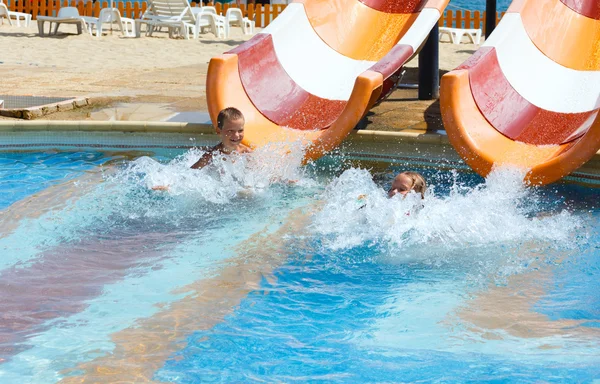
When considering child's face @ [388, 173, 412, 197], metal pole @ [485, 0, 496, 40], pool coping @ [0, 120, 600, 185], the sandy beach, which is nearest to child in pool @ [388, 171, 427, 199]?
child's face @ [388, 173, 412, 197]

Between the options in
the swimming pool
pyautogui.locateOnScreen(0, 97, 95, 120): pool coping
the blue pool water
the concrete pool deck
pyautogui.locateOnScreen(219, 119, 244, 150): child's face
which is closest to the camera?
the swimming pool

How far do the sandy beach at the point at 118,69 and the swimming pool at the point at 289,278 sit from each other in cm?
205

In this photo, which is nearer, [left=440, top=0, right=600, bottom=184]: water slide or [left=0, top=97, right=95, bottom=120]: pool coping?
[left=440, top=0, right=600, bottom=184]: water slide

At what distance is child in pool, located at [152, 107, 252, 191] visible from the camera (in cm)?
534

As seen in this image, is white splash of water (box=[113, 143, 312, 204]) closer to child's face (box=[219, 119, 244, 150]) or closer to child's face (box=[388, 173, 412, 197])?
child's face (box=[219, 119, 244, 150])

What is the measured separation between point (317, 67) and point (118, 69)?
4.48 m

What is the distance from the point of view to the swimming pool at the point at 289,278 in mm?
3145

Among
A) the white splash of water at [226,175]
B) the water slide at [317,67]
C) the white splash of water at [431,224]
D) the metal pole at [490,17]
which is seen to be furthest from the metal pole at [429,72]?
the white splash of water at [431,224]

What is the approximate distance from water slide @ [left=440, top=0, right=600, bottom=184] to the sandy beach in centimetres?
140

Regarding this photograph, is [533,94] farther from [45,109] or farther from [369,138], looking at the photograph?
[45,109]

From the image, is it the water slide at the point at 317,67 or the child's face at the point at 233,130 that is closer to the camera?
the child's face at the point at 233,130

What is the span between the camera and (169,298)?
3.76 m

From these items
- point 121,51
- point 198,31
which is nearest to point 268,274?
point 121,51

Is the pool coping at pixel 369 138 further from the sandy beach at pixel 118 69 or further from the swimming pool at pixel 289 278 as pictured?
the sandy beach at pixel 118 69
